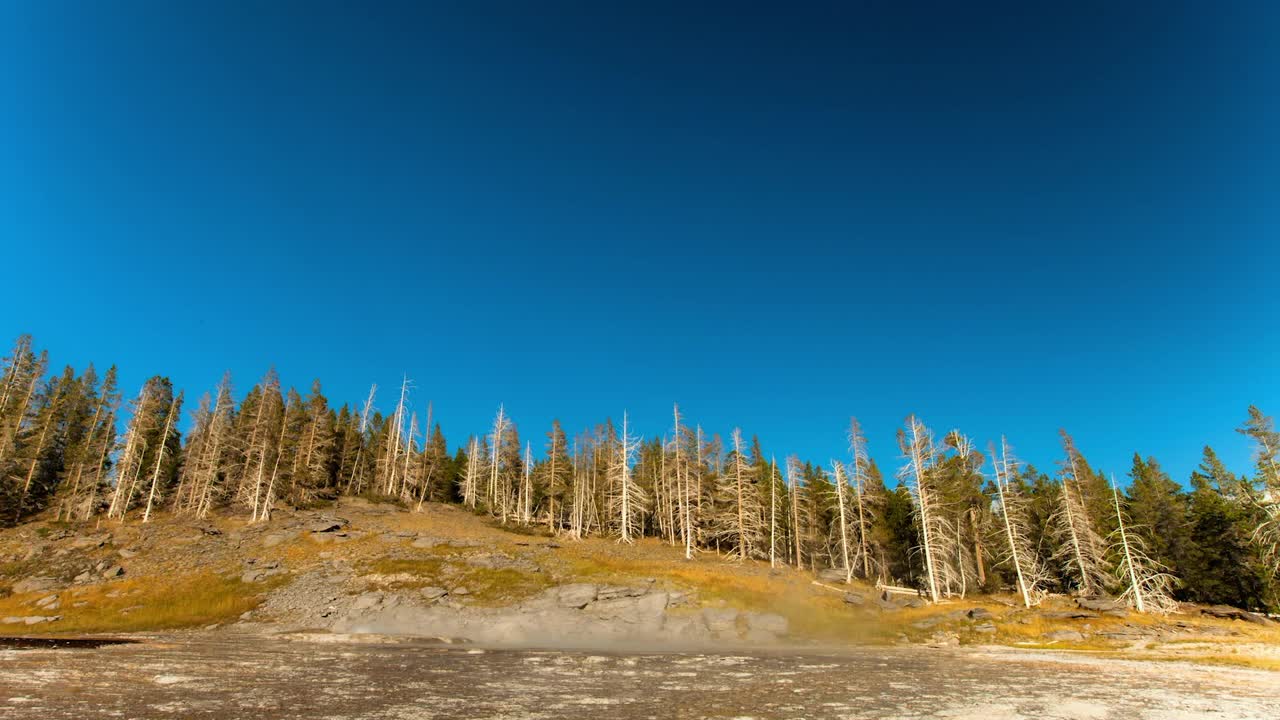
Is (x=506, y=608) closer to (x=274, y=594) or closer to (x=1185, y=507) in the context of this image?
(x=274, y=594)

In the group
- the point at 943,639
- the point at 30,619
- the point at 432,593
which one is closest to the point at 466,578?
the point at 432,593

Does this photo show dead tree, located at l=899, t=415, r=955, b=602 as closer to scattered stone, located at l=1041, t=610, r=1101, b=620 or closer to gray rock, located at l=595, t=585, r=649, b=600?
scattered stone, located at l=1041, t=610, r=1101, b=620

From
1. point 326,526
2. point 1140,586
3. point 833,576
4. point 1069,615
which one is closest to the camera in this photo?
point 1069,615

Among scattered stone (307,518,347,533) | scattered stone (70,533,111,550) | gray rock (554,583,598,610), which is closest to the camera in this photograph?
gray rock (554,583,598,610)

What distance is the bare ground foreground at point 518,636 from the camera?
1542 cm

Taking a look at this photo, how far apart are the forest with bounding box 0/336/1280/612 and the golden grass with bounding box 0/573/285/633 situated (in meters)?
20.4

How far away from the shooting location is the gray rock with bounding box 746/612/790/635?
43188 millimetres

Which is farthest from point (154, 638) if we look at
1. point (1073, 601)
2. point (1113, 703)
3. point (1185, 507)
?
point (1185, 507)

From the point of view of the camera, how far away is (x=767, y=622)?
43.8 metres

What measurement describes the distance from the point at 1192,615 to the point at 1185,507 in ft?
87.0

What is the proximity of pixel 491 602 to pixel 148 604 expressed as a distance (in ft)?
81.6

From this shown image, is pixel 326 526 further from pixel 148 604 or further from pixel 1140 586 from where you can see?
pixel 1140 586

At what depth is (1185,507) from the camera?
6900 cm

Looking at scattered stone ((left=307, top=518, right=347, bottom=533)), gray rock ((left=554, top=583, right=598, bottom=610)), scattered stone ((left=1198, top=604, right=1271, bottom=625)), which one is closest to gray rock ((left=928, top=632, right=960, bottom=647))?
gray rock ((left=554, top=583, right=598, bottom=610))
